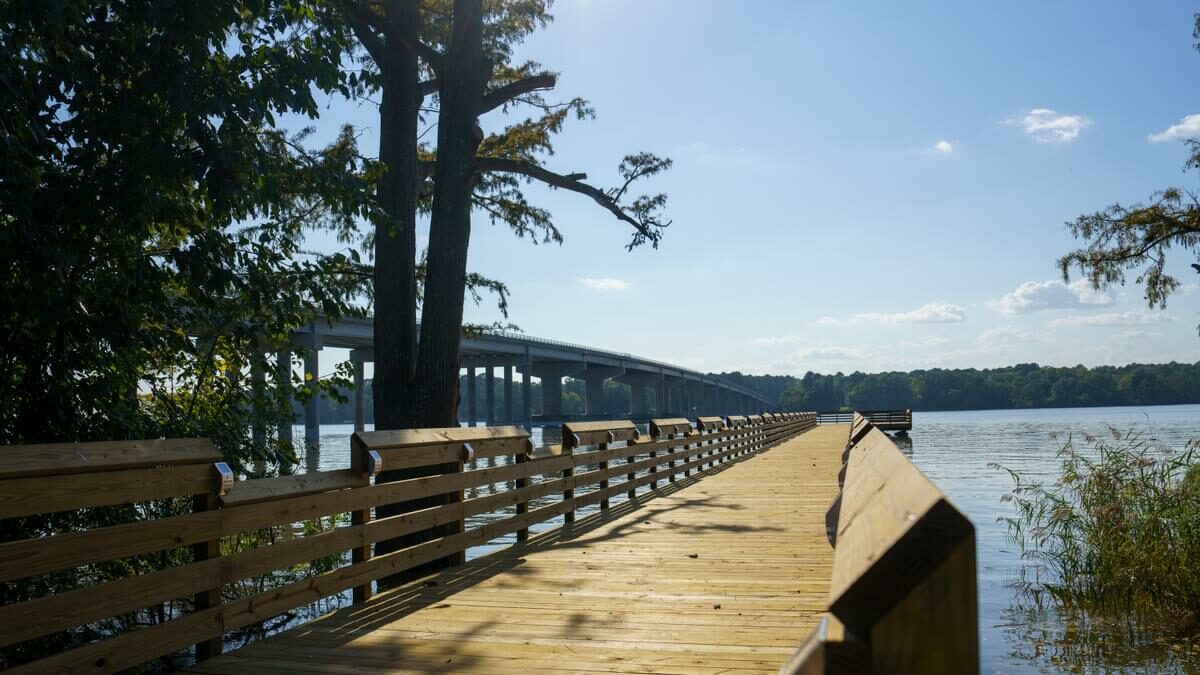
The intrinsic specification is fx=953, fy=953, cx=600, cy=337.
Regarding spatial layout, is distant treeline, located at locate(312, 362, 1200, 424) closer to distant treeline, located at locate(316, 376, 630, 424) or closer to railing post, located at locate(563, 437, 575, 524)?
distant treeline, located at locate(316, 376, 630, 424)

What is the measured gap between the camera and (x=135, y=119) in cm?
649

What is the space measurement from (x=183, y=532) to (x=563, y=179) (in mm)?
10135

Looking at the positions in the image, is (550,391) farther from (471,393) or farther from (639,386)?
(639,386)

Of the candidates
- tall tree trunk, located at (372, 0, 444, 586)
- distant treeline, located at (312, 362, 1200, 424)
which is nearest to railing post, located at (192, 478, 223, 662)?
tall tree trunk, located at (372, 0, 444, 586)

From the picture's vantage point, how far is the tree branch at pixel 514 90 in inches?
527

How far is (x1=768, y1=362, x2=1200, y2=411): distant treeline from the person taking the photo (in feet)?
398

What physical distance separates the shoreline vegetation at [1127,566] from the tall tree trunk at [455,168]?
7.46 meters

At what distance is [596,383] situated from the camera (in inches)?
3492

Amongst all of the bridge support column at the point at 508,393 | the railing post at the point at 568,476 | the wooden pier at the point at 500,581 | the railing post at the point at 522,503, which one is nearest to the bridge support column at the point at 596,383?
the bridge support column at the point at 508,393

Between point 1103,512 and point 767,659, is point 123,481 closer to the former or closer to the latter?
point 767,659

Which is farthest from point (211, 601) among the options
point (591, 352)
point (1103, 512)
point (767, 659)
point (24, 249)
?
point (591, 352)

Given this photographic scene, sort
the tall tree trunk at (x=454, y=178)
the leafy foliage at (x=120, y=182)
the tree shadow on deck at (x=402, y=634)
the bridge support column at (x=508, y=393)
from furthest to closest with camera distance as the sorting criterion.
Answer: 1. the bridge support column at (x=508, y=393)
2. the tall tree trunk at (x=454, y=178)
3. the leafy foliage at (x=120, y=182)
4. the tree shadow on deck at (x=402, y=634)

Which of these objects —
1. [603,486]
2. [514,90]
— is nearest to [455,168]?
[514,90]

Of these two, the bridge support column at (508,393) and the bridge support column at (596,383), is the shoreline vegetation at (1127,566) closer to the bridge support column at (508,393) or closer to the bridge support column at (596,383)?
the bridge support column at (508,393)
